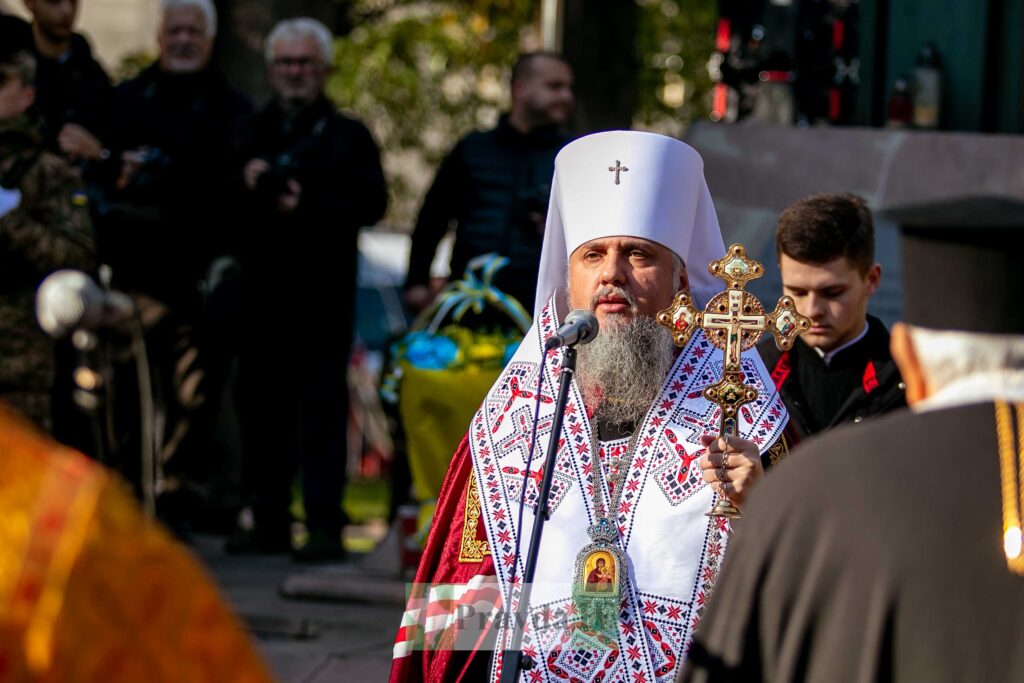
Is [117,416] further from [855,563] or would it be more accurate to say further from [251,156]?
[855,563]

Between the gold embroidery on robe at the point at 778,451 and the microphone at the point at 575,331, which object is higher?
the microphone at the point at 575,331

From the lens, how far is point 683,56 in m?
18.8

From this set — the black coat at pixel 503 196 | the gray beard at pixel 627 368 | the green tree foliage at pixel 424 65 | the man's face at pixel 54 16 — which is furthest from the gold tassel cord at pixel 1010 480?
the green tree foliage at pixel 424 65

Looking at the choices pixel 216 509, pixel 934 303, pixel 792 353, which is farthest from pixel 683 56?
pixel 934 303

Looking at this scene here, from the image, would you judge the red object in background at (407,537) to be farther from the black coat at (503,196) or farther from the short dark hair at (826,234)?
the short dark hair at (826,234)

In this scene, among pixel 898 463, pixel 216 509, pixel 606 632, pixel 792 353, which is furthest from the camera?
pixel 216 509

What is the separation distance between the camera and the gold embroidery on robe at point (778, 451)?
4.41 meters

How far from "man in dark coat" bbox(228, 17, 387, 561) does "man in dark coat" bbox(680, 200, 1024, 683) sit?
585cm

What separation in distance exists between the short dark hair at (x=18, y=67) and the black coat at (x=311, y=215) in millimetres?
1280

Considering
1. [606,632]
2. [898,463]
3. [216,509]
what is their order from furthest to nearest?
[216,509], [606,632], [898,463]

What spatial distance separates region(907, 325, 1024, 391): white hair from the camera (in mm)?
2600

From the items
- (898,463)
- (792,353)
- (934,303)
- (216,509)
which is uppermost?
(934,303)

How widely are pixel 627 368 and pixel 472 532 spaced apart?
585mm

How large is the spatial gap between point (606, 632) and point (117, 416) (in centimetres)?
460
